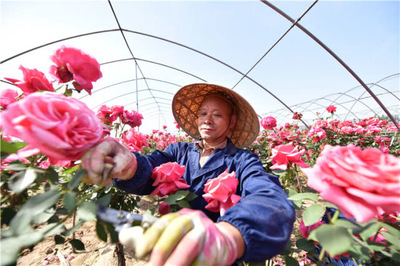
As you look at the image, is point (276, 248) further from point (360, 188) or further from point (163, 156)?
point (163, 156)

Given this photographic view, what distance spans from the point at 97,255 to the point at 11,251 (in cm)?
171

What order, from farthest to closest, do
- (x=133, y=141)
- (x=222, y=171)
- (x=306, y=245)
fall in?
(x=133, y=141) → (x=222, y=171) → (x=306, y=245)

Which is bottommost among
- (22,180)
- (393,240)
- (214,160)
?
(393,240)

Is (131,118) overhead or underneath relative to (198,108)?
underneath

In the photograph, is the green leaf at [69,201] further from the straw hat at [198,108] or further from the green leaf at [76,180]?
the straw hat at [198,108]

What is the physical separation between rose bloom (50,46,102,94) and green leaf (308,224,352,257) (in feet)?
2.71

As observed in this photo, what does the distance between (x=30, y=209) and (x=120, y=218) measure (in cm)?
18

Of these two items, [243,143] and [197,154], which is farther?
[243,143]

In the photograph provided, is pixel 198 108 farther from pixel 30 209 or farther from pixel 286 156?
pixel 30 209

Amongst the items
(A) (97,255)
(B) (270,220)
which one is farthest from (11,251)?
(A) (97,255)

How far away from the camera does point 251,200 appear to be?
0.54 meters

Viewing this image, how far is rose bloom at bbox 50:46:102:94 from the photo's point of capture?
1.95ft

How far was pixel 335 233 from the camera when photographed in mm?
355

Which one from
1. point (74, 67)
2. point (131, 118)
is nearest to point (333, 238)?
point (74, 67)
